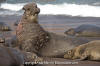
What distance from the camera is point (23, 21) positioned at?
761 cm

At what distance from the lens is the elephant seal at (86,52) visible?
626cm

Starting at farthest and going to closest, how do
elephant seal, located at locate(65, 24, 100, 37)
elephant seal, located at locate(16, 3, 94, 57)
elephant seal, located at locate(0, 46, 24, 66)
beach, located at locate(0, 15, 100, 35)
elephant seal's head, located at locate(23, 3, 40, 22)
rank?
beach, located at locate(0, 15, 100, 35), elephant seal, located at locate(65, 24, 100, 37), elephant seal's head, located at locate(23, 3, 40, 22), elephant seal, located at locate(16, 3, 94, 57), elephant seal, located at locate(0, 46, 24, 66)

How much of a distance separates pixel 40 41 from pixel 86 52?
127cm

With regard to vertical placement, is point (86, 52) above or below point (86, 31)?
above

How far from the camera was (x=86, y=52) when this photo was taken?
6.41m

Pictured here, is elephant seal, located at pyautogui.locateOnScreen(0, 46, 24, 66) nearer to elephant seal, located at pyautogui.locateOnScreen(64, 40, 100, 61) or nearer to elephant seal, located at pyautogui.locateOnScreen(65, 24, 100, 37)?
elephant seal, located at pyautogui.locateOnScreen(64, 40, 100, 61)

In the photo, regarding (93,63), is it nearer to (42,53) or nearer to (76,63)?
(76,63)

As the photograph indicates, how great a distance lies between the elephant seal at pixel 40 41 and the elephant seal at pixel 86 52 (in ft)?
0.96

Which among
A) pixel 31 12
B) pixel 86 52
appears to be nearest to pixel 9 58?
pixel 86 52

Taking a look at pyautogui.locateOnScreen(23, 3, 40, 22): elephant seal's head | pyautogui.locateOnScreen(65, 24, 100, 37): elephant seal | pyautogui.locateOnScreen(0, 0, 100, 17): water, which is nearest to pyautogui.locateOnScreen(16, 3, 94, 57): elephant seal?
pyautogui.locateOnScreen(23, 3, 40, 22): elephant seal's head

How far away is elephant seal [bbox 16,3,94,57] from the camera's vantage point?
7.03 meters

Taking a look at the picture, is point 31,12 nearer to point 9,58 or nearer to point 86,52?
point 86,52

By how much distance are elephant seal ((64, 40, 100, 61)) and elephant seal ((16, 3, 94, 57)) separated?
293mm

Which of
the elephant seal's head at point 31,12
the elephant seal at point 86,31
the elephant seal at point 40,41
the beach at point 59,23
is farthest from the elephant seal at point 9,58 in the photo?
the beach at point 59,23
